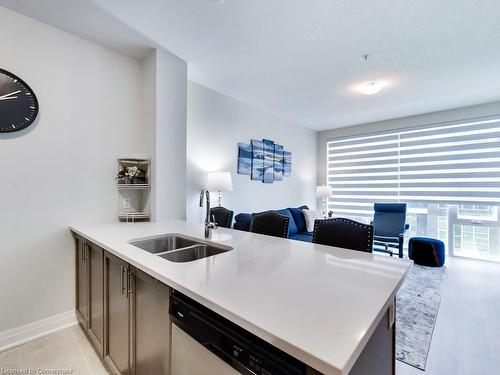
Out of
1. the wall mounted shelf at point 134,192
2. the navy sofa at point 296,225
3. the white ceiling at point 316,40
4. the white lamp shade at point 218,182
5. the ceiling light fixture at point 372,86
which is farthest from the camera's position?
the navy sofa at point 296,225

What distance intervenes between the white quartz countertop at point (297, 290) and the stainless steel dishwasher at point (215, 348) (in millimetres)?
63

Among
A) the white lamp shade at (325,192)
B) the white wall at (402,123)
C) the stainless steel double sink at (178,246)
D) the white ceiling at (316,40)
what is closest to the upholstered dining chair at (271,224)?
the stainless steel double sink at (178,246)

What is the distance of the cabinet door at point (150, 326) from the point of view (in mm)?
1073

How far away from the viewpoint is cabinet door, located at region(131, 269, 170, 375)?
1.07 m

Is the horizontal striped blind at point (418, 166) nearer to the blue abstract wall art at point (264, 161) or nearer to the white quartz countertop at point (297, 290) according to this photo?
the blue abstract wall art at point (264, 161)

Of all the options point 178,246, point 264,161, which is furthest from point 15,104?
point 264,161

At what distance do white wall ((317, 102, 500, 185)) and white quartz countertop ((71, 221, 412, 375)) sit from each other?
4.68 metres

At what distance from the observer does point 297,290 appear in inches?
35.7

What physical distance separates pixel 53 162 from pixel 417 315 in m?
3.76

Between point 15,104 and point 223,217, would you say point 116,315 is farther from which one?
point 15,104

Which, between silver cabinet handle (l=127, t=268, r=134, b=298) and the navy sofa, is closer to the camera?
silver cabinet handle (l=127, t=268, r=134, b=298)

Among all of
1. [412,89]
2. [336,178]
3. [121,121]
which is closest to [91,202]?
[121,121]

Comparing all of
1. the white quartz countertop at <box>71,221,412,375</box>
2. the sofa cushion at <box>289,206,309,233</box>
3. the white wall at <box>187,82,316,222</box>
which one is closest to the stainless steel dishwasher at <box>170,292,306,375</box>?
the white quartz countertop at <box>71,221,412,375</box>

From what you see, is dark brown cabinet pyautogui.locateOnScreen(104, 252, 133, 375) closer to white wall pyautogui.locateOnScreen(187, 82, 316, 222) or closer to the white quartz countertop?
the white quartz countertop
